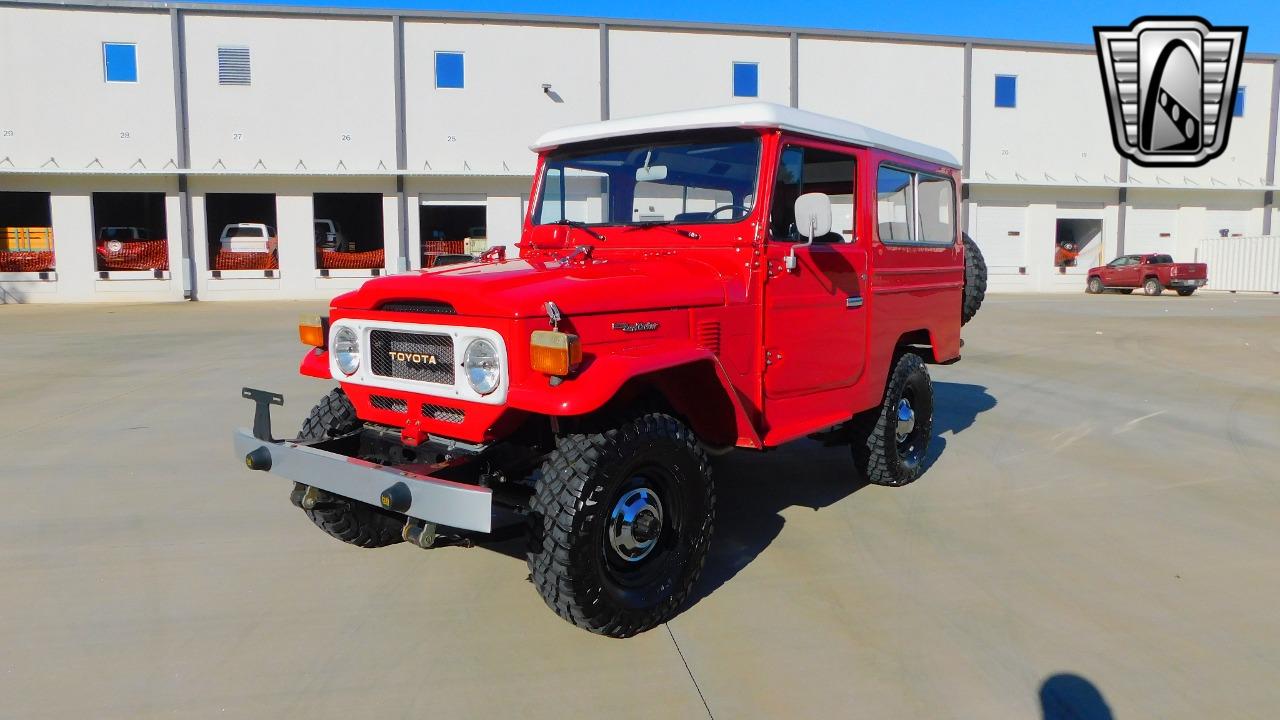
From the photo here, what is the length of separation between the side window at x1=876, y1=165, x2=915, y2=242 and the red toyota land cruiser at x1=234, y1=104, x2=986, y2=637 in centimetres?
2

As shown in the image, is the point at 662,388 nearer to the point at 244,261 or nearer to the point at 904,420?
the point at 904,420

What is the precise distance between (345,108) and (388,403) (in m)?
22.9

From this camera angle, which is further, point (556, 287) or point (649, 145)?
point (649, 145)

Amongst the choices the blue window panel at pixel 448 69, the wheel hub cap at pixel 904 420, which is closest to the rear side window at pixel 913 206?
the wheel hub cap at pixel 904 420

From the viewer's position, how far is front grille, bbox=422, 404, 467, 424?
11.9 ft

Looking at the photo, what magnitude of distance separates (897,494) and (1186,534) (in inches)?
60.9

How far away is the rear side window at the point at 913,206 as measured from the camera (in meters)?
5.11

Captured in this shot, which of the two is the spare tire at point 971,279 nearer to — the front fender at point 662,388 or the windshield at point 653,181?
the windshield at point 653,181

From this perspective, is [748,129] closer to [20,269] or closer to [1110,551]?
[1110,551]

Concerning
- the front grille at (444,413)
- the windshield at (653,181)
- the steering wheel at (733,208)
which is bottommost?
the front grille at (444,413)

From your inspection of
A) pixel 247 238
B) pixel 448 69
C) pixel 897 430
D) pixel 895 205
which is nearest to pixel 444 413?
pixel 895 205

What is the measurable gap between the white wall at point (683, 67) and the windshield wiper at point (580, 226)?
71.4 feet

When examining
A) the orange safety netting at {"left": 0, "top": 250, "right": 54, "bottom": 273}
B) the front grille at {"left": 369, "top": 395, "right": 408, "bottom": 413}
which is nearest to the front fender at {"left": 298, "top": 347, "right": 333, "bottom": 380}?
the front grille at {"left": 369, "top": 395, "right": 408, "bottom": 413}

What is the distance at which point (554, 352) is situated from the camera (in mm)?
3188
